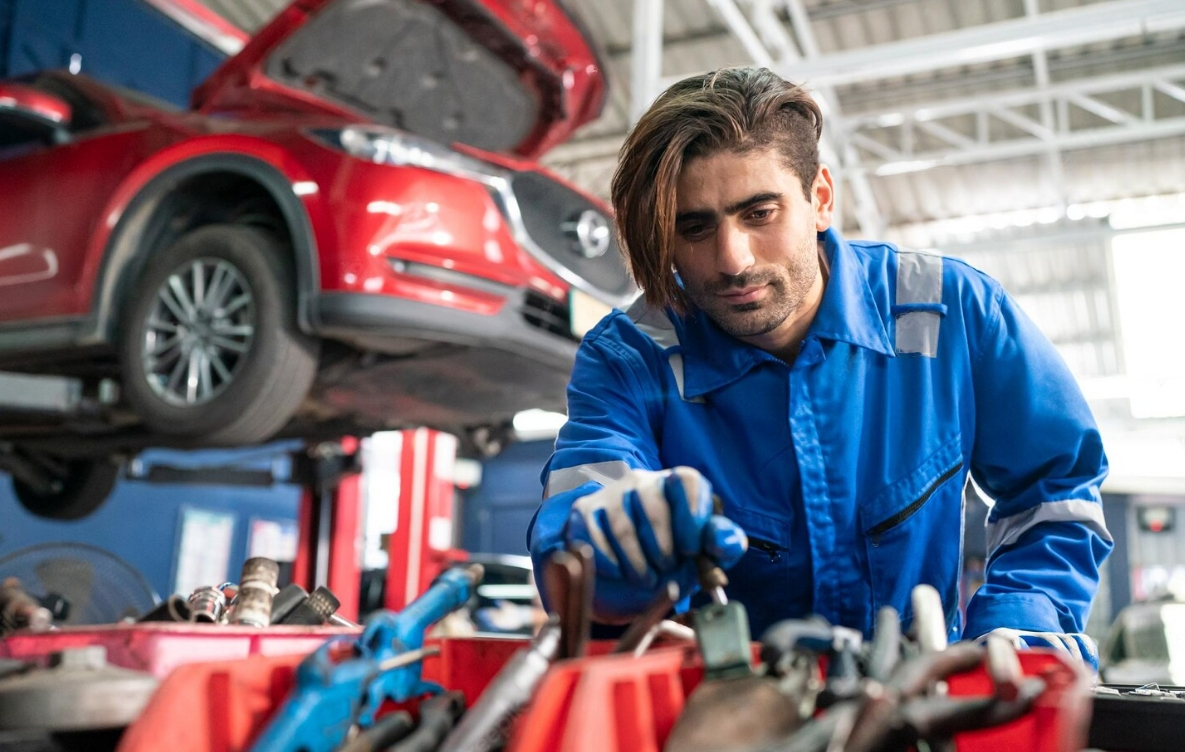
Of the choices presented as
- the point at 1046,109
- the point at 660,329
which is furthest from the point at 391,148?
the point at 1046,109

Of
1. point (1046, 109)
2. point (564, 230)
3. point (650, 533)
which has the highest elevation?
point (1046, 109)

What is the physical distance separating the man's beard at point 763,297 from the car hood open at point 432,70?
1.81 m

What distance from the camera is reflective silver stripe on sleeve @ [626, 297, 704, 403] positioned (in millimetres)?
1146

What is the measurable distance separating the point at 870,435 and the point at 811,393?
0.28ft

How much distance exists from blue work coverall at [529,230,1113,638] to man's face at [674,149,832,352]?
0.04m

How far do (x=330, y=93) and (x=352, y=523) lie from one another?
1713 mm

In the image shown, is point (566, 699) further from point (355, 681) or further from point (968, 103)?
point (968, 103)

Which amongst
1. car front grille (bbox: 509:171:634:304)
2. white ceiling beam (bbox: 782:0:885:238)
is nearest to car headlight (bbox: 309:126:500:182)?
car front grille (bbox: 509:171:634:304)

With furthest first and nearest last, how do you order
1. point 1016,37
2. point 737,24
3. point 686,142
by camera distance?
1. point 737,24
2. point 1016,37
3. point 686,142

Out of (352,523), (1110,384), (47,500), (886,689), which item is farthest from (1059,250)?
(886,689)

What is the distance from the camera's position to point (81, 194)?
268cm

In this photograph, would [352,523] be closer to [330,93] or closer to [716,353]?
[330,93]

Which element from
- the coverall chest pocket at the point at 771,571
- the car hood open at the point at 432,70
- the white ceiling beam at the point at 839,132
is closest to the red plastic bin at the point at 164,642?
the coverall chest pocket at the point at 771,571

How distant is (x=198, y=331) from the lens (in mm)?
2445
